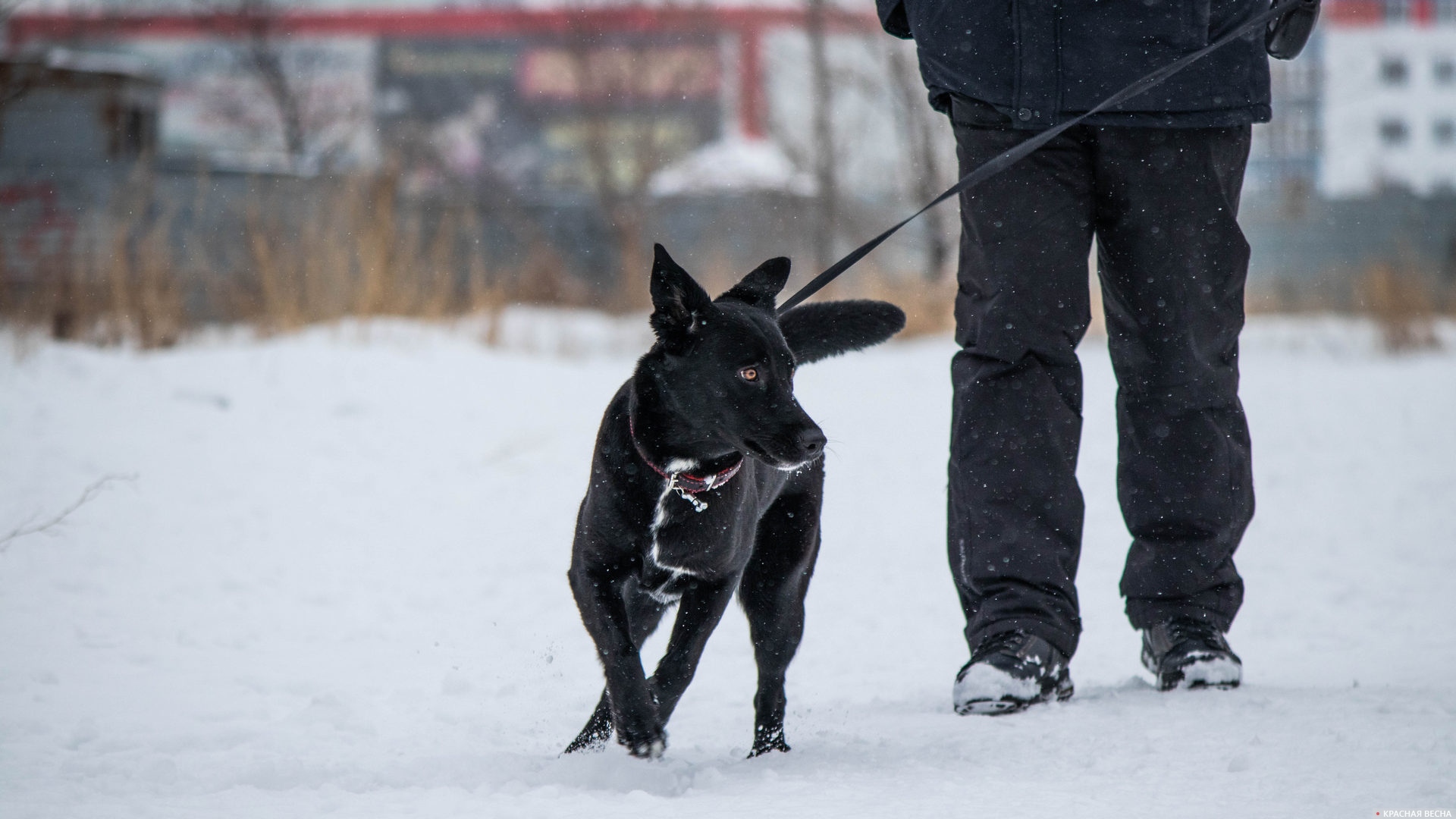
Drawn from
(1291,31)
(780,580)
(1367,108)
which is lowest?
(780,580)

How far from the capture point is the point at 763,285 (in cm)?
239

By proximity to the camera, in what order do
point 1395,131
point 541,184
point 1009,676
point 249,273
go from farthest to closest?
point 1395,131, point 541,184, point 249,273, point 1009,676

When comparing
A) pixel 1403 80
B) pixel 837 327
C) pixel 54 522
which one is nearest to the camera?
pixel 54 522

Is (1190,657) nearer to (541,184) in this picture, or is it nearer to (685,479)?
(685,479)

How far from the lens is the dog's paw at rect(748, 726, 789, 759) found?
216 centimetres

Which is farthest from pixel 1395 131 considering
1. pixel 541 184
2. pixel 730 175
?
pixel 730 175

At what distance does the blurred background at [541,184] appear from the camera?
25.5 feet

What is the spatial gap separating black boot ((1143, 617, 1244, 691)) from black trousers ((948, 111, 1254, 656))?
43 millimetres

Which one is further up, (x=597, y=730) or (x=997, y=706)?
(x=997, y=706)

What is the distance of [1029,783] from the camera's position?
5.65 feet

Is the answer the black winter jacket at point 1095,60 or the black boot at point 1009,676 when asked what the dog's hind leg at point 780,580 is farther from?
the black winter jacket at point 1095,60

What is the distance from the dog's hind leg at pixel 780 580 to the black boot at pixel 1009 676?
13.8 inches

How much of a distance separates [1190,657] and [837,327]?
956mm

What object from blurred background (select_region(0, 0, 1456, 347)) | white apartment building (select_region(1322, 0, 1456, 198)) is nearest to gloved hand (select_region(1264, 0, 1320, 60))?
blurred background (select_region(0, 0, 1456, 347))
